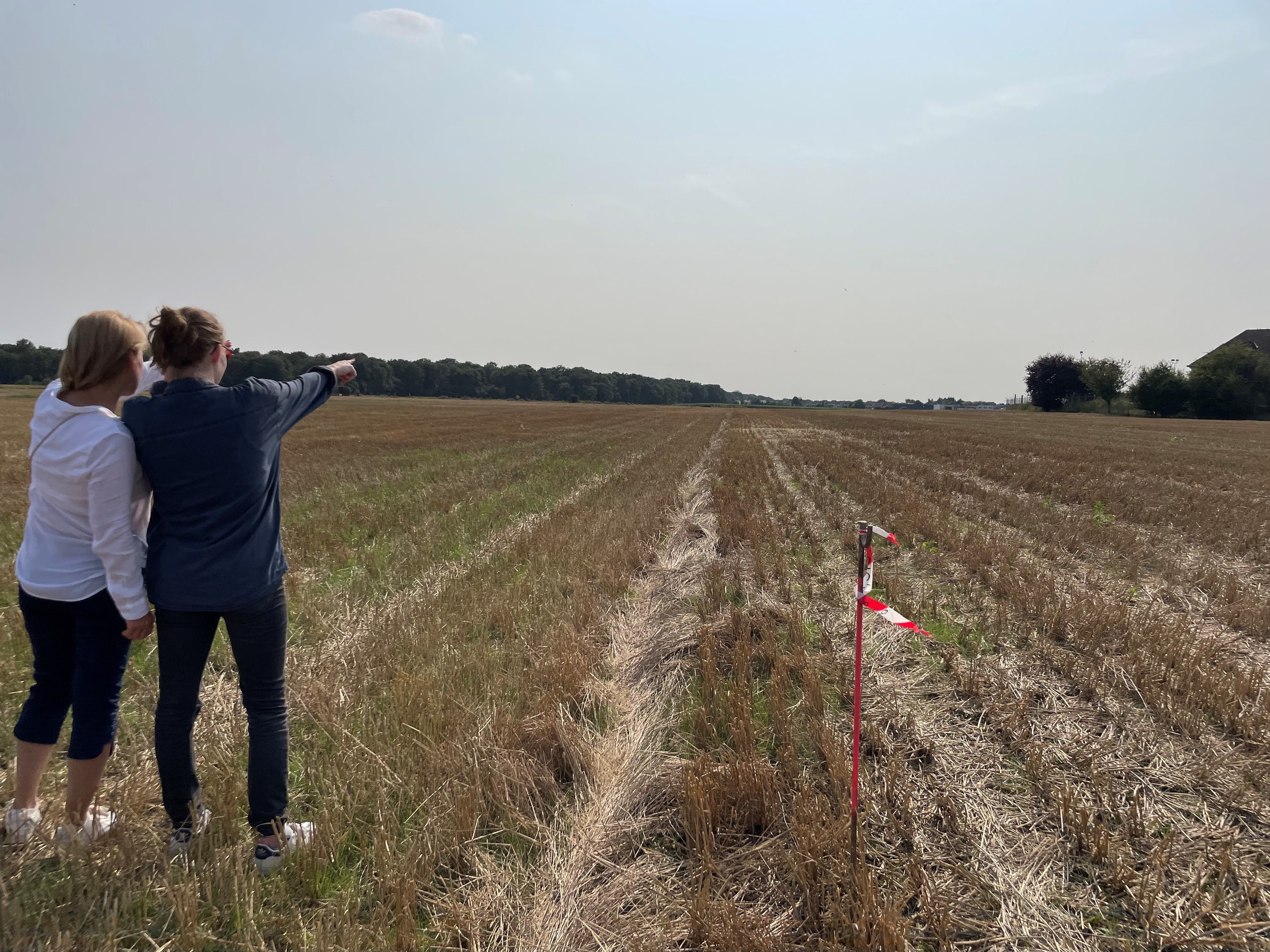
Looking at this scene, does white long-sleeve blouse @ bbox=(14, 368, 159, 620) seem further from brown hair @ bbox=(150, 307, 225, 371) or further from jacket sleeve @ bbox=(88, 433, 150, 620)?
brown hair @ bbox=(150, 307, 225, 371)

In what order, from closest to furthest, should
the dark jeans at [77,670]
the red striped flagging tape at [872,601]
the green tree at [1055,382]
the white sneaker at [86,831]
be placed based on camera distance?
the dark jeans at [77,670] → the white sneaker at [86,831] → the red striped flagging tape at [872,601] → the green tree at [1055,382]

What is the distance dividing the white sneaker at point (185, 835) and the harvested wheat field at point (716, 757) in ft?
0.27

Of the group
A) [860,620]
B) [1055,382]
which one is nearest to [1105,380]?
[1055,382]

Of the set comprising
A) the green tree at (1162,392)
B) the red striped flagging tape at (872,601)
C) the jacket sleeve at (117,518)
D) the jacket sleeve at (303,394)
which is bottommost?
the red striped flagging tape at (872,601)

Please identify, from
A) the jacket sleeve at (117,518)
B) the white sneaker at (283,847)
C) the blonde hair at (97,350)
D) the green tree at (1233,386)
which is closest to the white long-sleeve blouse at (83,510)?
the jacket sleeve at (117,518)

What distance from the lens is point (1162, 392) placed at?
6906cm

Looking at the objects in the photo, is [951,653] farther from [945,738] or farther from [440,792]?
[440,792]

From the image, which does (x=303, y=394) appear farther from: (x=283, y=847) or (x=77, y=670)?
(x=283, y=847)

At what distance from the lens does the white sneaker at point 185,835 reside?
2619mm

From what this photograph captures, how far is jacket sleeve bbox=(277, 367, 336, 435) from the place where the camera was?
2.58 m

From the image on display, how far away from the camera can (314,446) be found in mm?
23203

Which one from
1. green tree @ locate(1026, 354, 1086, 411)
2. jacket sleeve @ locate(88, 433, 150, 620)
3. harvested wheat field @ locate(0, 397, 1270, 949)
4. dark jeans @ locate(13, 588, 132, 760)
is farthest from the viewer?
green tree @ locate(1026, 354, 1086, 411)

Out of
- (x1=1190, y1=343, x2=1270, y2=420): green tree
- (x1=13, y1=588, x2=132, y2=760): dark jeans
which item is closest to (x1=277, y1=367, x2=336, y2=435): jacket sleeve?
(x1=13, y1=588, x2=132, y2=760): dark jeans

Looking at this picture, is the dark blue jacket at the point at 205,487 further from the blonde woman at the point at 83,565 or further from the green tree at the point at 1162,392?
the green tree at the point at 1162,392
